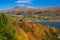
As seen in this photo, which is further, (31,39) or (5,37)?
(31,39)

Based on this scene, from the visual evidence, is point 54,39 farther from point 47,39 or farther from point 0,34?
point 0,34

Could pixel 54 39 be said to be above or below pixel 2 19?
below

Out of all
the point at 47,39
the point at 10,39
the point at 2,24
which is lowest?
the point at 47,39

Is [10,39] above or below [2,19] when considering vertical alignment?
below

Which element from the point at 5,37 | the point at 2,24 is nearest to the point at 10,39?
the point at 5,37

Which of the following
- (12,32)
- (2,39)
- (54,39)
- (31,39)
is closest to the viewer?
(2,39)

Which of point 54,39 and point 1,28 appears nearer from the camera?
point 1,28

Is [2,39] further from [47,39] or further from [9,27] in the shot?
[47,39]

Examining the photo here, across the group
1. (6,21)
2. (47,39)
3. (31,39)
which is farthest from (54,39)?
(6,21)

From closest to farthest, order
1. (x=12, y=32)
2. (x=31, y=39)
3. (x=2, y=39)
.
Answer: (x=2, y=39) → (x=12, y=32) → (x=31, y=39)
